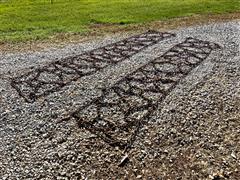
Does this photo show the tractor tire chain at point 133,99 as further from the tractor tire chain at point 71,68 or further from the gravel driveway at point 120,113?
the tractor tire chain at point 71,68

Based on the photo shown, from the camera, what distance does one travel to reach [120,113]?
13.5 metres

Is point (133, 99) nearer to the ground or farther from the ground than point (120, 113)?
farther from the ground

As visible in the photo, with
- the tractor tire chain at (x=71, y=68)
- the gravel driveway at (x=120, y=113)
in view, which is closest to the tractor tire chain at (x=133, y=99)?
the gravel driveway at (x=120, y=113)

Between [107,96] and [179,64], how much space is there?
6.13m

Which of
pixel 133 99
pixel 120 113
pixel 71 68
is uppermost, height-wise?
pixel 71 68

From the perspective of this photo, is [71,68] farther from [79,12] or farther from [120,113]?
[79,12]

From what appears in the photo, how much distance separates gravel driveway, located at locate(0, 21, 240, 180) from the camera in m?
10.6

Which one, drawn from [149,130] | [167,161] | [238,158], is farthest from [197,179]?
[149,130]

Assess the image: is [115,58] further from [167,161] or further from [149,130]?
Result: [167,161]

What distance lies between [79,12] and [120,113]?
20.3m

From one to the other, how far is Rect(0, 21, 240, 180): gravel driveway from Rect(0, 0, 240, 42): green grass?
535cm

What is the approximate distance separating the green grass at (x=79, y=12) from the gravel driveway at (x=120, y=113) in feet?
17.5

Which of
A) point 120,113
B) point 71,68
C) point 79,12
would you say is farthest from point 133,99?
point 79,12

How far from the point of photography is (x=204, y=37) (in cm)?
2436
